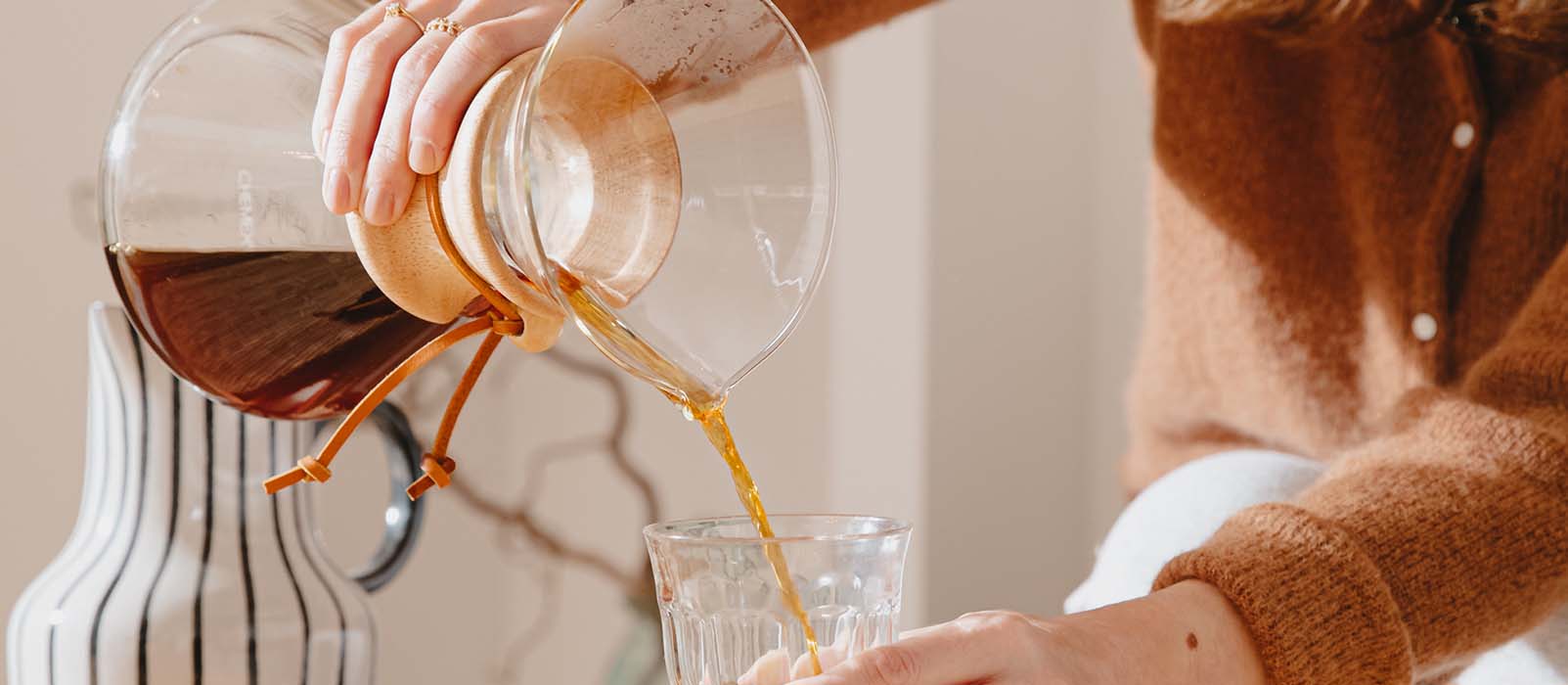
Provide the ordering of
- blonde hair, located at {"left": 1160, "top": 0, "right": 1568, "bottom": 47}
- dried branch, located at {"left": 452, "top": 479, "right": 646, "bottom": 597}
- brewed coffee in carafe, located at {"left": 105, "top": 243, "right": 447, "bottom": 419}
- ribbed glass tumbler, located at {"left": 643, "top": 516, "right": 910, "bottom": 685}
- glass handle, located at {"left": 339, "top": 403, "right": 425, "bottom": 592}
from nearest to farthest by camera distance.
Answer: ribbed glass tumbler, located at {"left": 643, "top": 516, "right": 910, "bottom": 685} → brewed coffee in carafe, located at {"left": 105, "top": 243, "right": 447, "bottom": 419} → glass handle, located at {"left": 339, "top": 403, "right": 425, "bottom": 592} → blonde hair, located at {"left": 1160, "top": 0, "right": 1568, "bottom": 47} → dried branch, located at {"left": 452, "top": 479, "right": 646, "bottom": 597}

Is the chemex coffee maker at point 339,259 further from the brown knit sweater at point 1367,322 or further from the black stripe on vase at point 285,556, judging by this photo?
the brown knit sweater at point 1367,322

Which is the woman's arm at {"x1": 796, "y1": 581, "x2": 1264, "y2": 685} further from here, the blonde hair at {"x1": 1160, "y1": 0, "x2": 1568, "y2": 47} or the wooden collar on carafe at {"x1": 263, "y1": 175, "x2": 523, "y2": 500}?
the blonde hair at {"x1": 1160, "y1": 0, "x2": 1568, "y2": 47}

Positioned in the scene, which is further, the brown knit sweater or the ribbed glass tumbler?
the brown knit sweater

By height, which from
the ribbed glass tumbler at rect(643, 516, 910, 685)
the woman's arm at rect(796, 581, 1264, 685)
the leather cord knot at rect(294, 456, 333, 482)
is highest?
the leather cord knot at rect(294, 456, 333, 482)

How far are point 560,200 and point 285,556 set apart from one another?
263 mm

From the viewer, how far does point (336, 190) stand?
1.83 feet

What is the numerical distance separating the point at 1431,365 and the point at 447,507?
0.99 meters

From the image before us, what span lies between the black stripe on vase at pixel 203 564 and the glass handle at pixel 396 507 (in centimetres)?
9

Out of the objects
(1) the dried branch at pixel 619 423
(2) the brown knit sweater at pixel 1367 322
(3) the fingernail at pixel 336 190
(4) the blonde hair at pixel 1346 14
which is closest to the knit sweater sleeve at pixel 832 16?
(2) the brown knit sweater at pixel 1367 322

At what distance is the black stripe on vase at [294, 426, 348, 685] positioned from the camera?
0.70 metres

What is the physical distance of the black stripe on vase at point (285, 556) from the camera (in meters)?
0.69

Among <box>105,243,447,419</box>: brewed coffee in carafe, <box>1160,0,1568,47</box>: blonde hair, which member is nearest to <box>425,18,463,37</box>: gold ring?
<box>105,243,447,419</box>: brewed coffee in carafe

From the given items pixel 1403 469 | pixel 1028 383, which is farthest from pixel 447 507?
pixel 1403 469

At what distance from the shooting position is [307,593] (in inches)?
27.6
